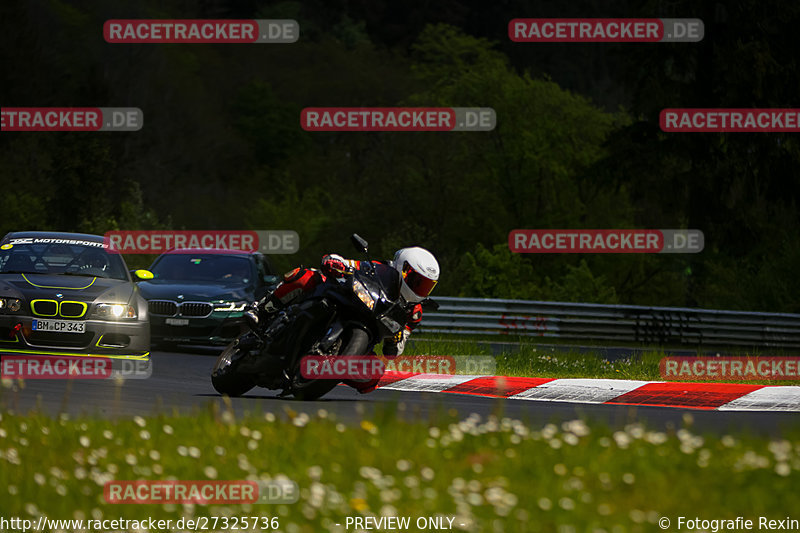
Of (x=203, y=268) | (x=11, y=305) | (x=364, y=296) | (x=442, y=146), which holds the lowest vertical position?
(x=364, y=296)

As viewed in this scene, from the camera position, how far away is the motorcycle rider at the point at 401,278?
11508 millimetres

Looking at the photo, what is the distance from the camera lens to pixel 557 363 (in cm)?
1802

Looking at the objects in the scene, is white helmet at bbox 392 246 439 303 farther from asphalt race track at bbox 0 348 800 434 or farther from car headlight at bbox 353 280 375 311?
asphalt race track at bbox 0 348 800 434

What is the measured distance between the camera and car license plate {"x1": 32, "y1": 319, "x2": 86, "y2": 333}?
14.8 metres

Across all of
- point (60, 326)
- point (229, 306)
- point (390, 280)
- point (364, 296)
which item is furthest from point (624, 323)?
point (364, 296)

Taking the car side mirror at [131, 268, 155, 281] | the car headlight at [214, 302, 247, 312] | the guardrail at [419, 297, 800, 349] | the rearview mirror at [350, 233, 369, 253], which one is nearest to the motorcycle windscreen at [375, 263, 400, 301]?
the rearview mirror at [350, 233, 369, 253]

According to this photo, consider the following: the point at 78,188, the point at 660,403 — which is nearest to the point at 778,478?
the point at 660,403

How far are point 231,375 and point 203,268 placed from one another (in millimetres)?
10080

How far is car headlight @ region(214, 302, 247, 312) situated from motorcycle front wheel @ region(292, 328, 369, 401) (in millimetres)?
8267

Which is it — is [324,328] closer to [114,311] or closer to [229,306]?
[114,311]

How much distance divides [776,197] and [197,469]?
94.7ft

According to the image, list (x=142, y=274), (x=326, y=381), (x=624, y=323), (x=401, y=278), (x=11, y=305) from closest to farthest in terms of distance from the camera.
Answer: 1. (x=401, y=278)
2. (x=326, y=381)
3. (x=11, y=305)
4. (x=142, y=274)
5. (x=624, y=323)

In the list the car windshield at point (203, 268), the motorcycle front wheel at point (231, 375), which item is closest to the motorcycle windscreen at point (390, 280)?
the motorcycle front wheel at point (231, 375)

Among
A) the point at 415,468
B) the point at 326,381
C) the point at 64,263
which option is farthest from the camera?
the point at 64,263
